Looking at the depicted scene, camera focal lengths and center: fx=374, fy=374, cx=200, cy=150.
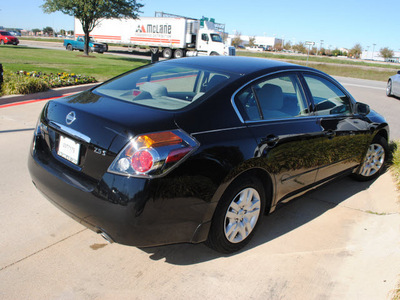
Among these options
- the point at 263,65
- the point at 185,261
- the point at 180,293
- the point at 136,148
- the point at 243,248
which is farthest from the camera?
the point at 263,65

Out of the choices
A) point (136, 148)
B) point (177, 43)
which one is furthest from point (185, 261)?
point (177, 43)

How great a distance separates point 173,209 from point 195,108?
78 centimetres

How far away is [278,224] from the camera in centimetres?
385

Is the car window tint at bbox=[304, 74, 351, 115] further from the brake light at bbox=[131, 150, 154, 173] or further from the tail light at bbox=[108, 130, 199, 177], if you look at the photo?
the brake light at bbox=[131, 150, 154, 173]

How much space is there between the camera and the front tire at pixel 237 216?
2908 mm

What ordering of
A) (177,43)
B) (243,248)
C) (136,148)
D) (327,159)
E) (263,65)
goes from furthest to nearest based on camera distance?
(177,43), (327,159), (263,65), (243,248), (136,148)

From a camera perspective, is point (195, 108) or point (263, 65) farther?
point (263, 65)

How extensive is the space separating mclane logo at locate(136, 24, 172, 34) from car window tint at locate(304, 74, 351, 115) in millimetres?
33399

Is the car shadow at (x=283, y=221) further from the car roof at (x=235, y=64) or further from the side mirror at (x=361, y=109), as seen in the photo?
the car roof at (x=235, y=64)

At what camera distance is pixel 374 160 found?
5.13 meters

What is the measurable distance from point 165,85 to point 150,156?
132 centimetres

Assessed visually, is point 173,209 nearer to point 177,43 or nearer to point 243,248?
point 243,248

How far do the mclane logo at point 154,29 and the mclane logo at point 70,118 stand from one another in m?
34.7

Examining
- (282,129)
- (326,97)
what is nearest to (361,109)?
(326,97)
